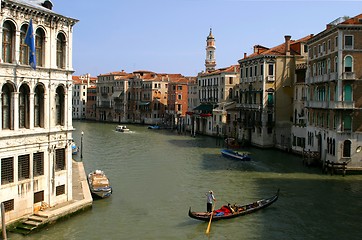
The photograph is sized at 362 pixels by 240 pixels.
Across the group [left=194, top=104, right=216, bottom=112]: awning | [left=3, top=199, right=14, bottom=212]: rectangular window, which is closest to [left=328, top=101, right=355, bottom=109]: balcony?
[left=3, top=199, right=14, bottom=212]: rectangular window

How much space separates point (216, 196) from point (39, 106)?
363 inches

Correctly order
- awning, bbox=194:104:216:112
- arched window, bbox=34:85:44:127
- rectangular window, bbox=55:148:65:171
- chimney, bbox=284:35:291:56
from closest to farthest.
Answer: arched window, bbox=34:85:44:127
rectangular window, bbox=55:148:65:171
chimney, bbox=284:35:291:56
awning, bbox=194:104:216:112

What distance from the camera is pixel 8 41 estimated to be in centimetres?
1398

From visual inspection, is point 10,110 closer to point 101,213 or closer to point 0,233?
point 0,233

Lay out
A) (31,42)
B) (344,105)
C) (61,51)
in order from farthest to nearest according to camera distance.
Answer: (344,105) < (61,51) < (31,42)

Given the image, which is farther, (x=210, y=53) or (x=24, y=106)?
(x=210, y=53)

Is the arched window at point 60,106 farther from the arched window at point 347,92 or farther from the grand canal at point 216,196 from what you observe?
the arched window at point 347,92

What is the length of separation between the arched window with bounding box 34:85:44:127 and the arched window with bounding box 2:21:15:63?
1.58 metres

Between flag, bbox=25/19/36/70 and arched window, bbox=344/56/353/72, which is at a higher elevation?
arched window, bbox=344/56/353/72

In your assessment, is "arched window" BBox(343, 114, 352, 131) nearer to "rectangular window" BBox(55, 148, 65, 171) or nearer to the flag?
"rectangular window" BBox(55, 148, 65, 171)

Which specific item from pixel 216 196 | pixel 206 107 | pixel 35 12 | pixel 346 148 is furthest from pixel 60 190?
pixel 206 107

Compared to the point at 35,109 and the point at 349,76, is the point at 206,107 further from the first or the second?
the point at 35,109

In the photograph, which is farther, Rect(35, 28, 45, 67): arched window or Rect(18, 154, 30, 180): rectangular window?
Rect(35, 28, 45, 67): arched window

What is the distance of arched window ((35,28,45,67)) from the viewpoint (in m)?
15.1
